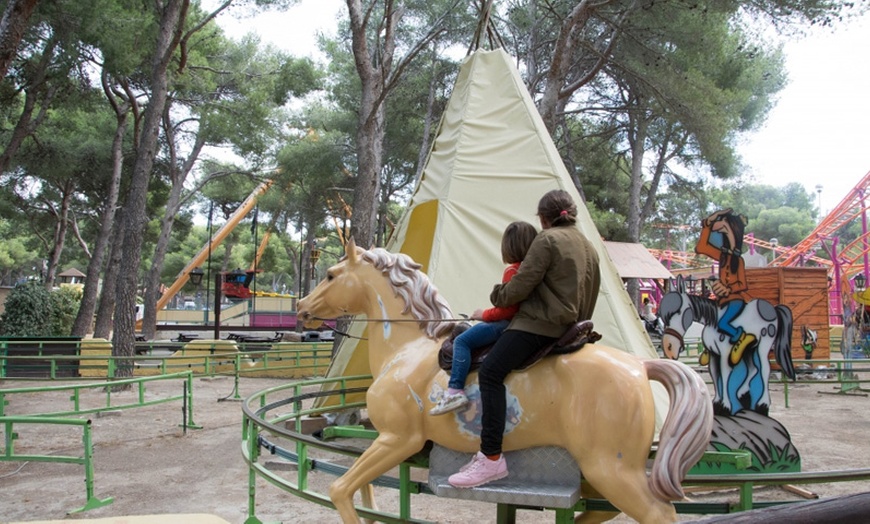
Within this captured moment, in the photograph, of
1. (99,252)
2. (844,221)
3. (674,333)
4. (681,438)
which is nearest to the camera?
(681,438)

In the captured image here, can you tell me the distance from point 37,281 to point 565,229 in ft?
65.2

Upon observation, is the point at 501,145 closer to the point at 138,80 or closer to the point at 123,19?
the point at 123,19

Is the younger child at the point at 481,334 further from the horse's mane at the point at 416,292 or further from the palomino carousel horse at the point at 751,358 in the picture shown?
the palomino carousel horse at the point at 751,358

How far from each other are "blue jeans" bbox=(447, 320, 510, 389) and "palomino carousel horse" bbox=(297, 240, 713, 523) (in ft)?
0.30

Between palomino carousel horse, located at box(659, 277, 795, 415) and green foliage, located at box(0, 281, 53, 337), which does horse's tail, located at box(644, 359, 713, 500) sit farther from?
green foliage, located at box(0, 281, 53, 337)

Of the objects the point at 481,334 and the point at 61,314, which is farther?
the point at 61,314

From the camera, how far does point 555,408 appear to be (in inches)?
121

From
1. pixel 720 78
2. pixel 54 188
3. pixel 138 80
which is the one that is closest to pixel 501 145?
pixel 720 78

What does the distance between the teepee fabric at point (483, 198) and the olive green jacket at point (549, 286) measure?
11.0ft

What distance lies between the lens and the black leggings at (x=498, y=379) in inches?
121

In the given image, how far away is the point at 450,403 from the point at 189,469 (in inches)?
193

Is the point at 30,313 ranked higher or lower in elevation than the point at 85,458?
higher

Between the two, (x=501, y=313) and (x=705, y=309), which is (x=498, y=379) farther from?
(x=705, y=309)

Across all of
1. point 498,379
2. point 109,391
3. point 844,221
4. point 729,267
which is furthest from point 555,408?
point 844,221
